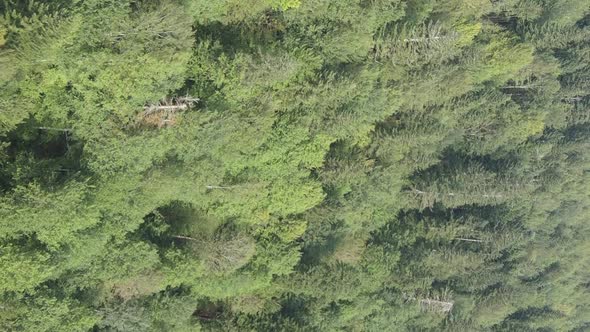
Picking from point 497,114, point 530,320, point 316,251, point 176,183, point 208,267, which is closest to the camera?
point 176,183

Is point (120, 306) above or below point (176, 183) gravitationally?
below

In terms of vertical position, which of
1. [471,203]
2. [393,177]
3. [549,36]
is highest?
[549,36]

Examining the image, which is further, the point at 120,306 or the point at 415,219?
the point at 415,219

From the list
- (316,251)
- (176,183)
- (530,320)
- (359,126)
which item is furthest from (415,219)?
(176,183)

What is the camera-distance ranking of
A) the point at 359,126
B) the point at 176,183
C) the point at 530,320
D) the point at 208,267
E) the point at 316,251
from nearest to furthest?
the point at 176,183 < the point at 208,267 < the point at 359,126 < the point at 316,251 < the point at 530,320

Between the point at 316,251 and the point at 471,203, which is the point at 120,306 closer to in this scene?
the point at 316,251

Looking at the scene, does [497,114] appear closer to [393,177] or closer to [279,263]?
[393,177]

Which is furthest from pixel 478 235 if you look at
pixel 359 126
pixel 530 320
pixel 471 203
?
pixel 359 126
